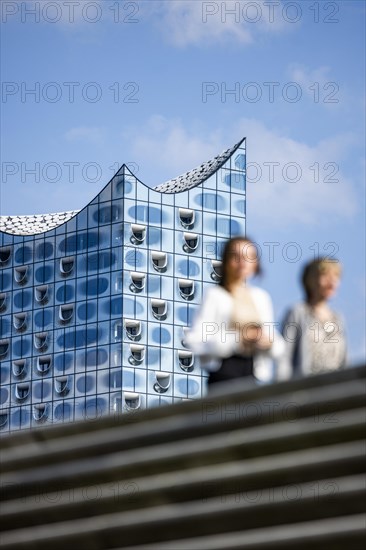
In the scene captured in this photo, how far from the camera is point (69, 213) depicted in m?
81.0

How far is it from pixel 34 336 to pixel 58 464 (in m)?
63.6

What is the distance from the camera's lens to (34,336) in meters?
70.6

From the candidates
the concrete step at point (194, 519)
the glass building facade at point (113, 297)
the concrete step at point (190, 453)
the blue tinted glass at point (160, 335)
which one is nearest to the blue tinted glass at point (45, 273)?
the glass building facade at point (113, 297)

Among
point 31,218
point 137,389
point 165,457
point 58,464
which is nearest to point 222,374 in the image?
point 165,457

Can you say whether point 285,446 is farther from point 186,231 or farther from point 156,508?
point 186,231

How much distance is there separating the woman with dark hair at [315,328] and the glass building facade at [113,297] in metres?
Result: 59.3

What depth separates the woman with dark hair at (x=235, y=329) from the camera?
7258mm

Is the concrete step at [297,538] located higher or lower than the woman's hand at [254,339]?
lower

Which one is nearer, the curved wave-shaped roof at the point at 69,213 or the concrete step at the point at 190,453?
the concrete step at the point at 190,453

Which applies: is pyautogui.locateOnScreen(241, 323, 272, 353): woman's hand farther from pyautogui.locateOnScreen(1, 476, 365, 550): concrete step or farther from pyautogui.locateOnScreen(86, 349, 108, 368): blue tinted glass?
pyautogui.locateOnScreen(86, 349, 108, 368): blue tinted glass

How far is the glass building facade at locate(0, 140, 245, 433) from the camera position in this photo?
67.8 m

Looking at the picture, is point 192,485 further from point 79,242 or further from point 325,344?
point 79,242

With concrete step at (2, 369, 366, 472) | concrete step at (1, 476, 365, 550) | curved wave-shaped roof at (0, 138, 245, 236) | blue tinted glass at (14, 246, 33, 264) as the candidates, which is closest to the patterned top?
concrete step at (2, 369, 366, 472)

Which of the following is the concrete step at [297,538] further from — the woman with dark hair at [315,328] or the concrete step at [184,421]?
the woman with dark hair at [315,328]
